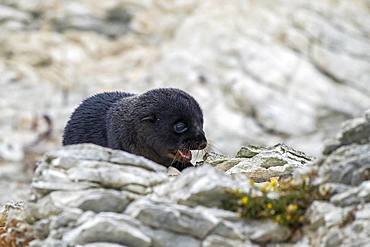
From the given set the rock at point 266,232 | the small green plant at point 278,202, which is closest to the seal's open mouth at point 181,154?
the small green plant at point 278,202

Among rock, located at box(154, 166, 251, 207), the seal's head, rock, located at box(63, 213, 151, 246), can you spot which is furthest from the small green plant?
the seal's head

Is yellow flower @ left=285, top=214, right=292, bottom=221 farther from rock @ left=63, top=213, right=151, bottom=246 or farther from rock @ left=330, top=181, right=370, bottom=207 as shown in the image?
rock @ left=63, top=213, right=151, bottom=246

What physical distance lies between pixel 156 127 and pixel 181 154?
0.54m

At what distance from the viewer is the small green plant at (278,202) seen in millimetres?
9008

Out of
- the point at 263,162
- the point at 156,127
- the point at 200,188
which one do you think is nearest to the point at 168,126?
the point at 156,127

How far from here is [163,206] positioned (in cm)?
888

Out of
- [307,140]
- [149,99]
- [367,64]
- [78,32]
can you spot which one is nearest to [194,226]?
[149,99]

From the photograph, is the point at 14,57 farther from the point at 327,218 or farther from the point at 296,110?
the point at 327,218

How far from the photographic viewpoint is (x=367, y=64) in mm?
41188

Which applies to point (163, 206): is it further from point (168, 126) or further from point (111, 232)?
point (168, 126)

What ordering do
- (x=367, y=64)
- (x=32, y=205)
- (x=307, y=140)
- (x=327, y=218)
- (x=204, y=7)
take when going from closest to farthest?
(x=327, y=218) → (x=32, y=205) → (x=307, y=140) → (x=367, y=64) → (x=204, y=7)

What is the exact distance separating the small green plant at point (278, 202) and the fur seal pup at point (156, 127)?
12.1 ft

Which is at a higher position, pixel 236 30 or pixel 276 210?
pixel 236 30

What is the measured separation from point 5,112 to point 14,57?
4.81 m
